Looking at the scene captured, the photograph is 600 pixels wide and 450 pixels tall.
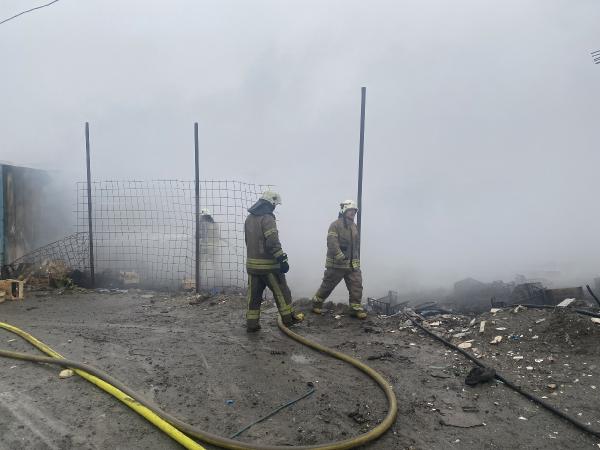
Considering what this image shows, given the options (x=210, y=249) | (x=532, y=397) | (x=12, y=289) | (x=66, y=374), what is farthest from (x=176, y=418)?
(x=210, y=249)

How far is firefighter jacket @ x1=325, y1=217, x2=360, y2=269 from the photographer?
5.53 m

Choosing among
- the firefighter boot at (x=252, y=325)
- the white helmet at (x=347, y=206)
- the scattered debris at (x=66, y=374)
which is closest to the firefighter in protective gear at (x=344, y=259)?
the white helmet at (x=347, y=206)

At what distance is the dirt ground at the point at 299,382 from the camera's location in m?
2.64

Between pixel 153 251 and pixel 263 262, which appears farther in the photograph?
pixel 153 251

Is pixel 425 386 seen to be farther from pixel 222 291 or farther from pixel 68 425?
pixel 222 291

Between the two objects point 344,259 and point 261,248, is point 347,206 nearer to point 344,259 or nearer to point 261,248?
point 344,259

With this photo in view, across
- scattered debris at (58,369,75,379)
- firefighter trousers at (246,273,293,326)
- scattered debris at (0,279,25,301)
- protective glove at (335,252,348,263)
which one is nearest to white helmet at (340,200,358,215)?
protective glove at (335,252,348,263)

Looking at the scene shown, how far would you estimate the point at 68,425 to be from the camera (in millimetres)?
2646

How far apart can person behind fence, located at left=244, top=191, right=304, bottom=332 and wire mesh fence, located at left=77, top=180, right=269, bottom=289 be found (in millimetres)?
2400

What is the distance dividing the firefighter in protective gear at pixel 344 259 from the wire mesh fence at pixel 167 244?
84.5 inches

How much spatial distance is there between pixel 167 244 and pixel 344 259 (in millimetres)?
5034

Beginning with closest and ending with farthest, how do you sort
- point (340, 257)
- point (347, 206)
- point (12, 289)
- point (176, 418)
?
point (176, 418), point (340, 257), point (347, 206), point (12, 289)

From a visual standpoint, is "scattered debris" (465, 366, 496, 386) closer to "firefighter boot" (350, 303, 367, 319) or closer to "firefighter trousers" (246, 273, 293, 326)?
"firefighter boot" (350, 303, 367, 319)

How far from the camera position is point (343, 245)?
5613mm
